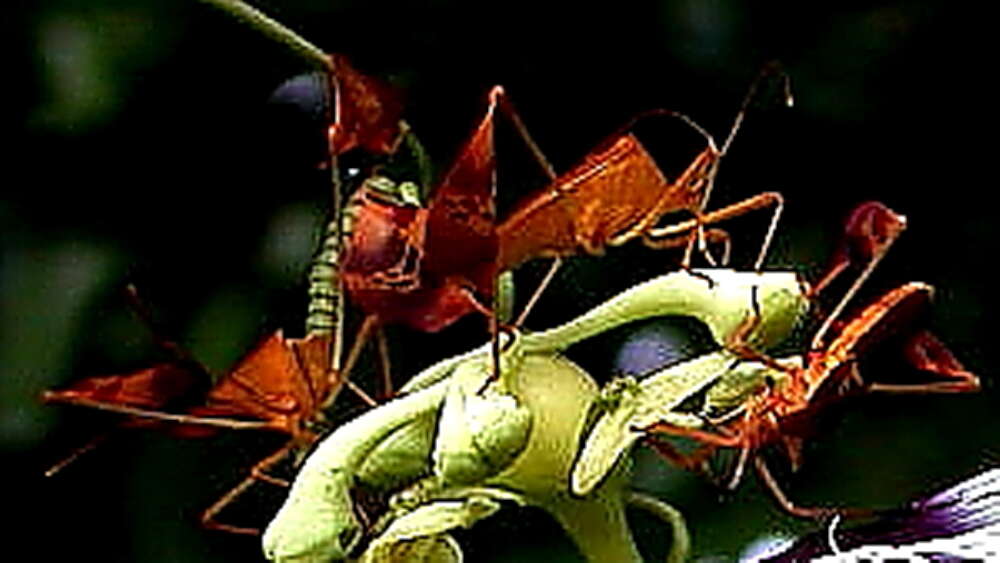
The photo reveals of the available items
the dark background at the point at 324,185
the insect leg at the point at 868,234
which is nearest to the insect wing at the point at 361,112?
the insect leg at the point at 868,234

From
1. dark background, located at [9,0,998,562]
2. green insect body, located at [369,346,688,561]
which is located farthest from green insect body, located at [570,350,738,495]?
dark background, located at [9,0,998,562]

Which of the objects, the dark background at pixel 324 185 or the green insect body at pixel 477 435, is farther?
the dark background at pixel 324 185

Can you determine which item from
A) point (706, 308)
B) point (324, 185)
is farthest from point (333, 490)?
point (324, 185)

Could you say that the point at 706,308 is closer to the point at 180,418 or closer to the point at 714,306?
the point at 714,306

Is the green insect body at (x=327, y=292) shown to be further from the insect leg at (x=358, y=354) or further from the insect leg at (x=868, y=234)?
the insect leg at (x=868, y=234)

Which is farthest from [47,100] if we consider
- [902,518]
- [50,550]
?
[902,518]

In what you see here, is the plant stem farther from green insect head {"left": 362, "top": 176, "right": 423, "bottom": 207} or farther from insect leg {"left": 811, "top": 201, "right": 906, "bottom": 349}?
insect leg {"left": 811, "top": 201, "right": 906, "bottom": 349}
